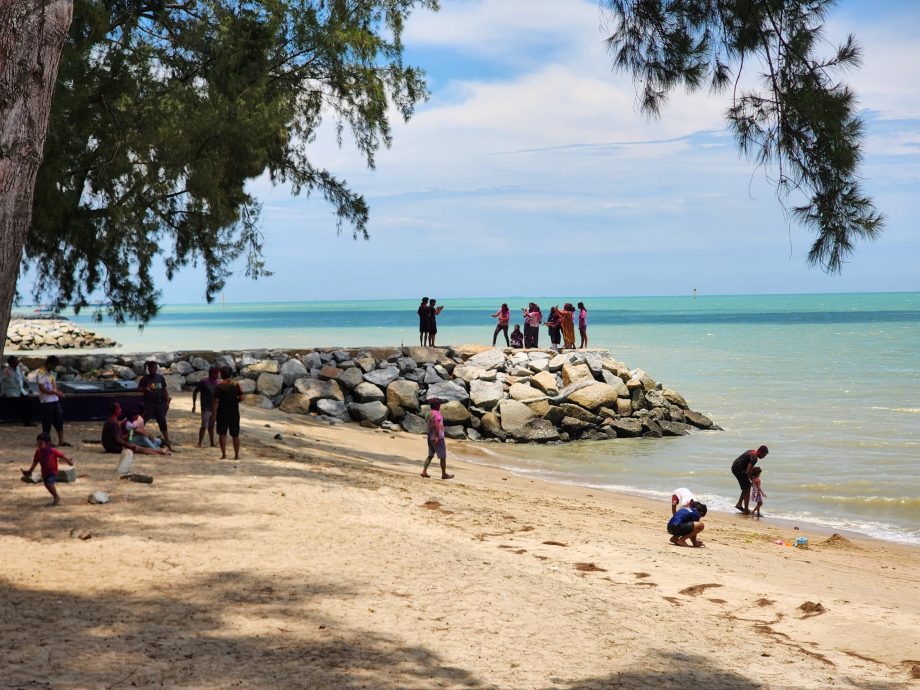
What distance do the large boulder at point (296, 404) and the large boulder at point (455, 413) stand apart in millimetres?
3787

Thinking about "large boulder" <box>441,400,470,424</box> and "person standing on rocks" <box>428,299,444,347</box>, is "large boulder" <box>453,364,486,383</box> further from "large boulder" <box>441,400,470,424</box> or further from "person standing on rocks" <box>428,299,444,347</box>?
"person standing on rocks" <box>428,299,444,347</box>

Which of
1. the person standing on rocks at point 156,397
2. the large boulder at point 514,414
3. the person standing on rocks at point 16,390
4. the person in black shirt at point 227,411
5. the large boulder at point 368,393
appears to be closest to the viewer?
the person in black shirt at point 227,411

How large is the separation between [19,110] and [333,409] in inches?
724

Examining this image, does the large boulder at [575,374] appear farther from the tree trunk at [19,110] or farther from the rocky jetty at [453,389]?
the tree trunk at [19,110]

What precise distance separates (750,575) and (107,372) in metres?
20.8

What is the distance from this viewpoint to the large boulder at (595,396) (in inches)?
1056

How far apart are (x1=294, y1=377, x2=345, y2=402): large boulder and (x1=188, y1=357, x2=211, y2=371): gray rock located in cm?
283

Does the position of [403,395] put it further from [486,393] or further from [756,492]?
[756,492]

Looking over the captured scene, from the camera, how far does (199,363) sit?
2806 centimetres

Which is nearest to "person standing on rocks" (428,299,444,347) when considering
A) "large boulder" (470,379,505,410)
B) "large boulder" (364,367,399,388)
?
"large boulder" (364,367,399,388)

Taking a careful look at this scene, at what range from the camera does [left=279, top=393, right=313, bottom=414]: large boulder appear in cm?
2628

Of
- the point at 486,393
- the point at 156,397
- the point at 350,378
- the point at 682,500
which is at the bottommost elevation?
the point at 682,500

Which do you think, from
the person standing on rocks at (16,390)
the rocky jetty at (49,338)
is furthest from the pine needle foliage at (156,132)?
the rocky jetty at (49,338)

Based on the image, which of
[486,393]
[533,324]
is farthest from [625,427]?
[533,324]
